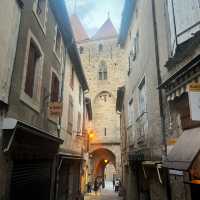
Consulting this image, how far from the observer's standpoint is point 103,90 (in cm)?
3509

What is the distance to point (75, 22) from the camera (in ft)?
158

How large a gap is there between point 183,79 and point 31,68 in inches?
179

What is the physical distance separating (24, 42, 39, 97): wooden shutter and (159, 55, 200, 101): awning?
3.85 meters

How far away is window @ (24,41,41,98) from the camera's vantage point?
6598 millimetres

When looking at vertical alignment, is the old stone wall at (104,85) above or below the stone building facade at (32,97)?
above

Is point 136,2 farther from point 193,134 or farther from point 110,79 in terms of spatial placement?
point 110,79

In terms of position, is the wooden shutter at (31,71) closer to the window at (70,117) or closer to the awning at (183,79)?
the awning at (183,79)

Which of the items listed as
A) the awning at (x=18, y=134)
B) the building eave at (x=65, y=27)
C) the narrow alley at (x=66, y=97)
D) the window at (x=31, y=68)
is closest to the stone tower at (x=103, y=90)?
the building eave at (x=65, y=27)

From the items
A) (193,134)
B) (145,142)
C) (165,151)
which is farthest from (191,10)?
(145,142)

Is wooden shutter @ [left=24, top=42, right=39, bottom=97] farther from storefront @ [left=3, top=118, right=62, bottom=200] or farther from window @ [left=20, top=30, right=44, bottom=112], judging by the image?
storefront @ [left=3, top=118, right=62, bottom=200]

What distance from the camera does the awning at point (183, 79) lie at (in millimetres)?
4045

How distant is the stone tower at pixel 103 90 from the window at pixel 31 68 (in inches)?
943

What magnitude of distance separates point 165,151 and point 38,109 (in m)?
4.03

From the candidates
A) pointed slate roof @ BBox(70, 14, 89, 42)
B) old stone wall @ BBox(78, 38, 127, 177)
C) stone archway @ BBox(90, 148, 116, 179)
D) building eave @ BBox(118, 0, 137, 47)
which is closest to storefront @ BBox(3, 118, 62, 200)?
building eave @ BBox(118, 0, 137, 47)
